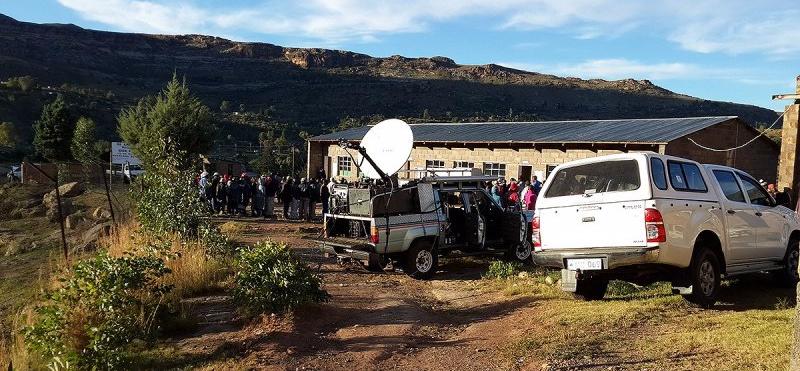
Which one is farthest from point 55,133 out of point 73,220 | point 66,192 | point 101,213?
point 101,213

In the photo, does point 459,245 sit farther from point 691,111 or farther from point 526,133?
point 691,111

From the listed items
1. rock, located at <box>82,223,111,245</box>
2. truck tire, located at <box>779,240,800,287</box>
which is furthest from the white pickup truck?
rock, located at <box>82,223,111,245</box>

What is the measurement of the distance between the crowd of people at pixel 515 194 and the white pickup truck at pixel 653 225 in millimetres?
7909

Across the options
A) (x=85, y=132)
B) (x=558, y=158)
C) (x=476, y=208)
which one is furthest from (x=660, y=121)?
(x=85, y=132)

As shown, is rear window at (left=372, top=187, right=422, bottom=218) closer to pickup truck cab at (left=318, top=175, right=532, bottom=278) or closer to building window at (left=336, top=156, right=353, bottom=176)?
pickup truck cab at (left=318, top=175, right=532, bottom=278)

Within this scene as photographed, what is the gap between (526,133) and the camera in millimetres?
26141

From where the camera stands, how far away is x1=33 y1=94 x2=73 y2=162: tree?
40.5 m

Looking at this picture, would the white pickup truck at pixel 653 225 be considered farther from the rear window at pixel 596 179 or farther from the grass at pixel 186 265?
the grass at pixel 186 265

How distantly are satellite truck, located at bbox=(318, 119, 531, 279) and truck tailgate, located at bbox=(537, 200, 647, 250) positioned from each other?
3.29m

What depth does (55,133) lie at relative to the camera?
133ft

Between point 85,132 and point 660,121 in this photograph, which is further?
point 85,132

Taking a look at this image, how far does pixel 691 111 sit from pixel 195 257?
227 feet

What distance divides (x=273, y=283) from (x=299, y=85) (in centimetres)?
7722

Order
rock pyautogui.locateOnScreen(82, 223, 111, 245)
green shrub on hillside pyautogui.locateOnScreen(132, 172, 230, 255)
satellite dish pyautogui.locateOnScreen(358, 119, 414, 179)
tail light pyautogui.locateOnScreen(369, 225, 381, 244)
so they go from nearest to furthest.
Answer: tail light pyautogui.locateOnScreen(369, 225, 381, 244) < green shrub on hillside pyautogui.locateOnScreen(132, 172, 230, 255) < satellite dish pyautogui.locateOnScreen(358, 119, 414, 179) < rock pyautogui.locateOnScreen(82, 223, 111, 245)
